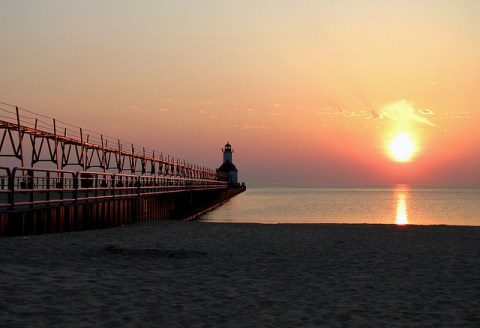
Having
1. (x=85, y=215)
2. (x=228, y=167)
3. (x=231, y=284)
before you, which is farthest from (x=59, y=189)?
(x=228, y=167)

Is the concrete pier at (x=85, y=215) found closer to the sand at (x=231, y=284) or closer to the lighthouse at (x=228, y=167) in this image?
the sand at (x=231, y=284)

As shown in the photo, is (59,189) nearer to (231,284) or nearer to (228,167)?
(231,284)

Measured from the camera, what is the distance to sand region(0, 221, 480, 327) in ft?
25.6

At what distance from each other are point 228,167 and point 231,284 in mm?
135967

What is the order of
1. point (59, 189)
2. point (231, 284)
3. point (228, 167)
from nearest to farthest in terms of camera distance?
point (231, 284) < point (59, 189) < point (228, 167)

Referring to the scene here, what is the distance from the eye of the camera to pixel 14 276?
30.5ft

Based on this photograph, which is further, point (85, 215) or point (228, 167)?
point (228, 167)

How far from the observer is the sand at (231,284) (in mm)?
7802

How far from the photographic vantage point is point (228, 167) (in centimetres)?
14625

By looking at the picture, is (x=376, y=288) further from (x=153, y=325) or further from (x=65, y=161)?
(x=65, y=161)

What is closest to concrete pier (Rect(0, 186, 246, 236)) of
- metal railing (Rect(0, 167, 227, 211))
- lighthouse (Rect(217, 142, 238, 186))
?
metal railing (Rect(0, 167, 227, 211))

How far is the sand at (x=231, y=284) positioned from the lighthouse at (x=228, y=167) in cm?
12862

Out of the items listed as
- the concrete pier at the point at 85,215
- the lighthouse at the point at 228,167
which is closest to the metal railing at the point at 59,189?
the concrete pier at the point at 85,215

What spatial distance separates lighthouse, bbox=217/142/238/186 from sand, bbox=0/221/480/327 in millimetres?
128624
